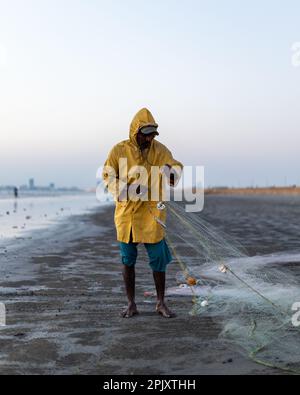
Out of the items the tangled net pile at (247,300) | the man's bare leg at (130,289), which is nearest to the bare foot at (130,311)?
the man's bare leg at (130,289)

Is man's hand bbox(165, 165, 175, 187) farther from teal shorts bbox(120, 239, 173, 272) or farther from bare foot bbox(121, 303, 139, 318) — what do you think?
bare foot bbox(121, 303, 139, 318)

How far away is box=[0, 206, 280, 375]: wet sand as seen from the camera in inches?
135

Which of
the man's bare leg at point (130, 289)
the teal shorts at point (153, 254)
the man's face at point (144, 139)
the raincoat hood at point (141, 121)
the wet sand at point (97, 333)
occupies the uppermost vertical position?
the raincoat hood at point (141, 121)

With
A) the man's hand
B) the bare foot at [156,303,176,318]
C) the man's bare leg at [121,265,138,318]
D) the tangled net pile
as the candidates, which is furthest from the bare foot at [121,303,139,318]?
the man's hand

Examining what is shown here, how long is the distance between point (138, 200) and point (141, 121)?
2.68ft

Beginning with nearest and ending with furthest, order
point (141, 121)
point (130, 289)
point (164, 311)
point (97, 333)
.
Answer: point (97, 333) → point (164, 311) → point (141, 121) → point (130, 289)

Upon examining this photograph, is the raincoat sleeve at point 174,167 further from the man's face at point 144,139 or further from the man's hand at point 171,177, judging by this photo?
the man's face at point 144,139

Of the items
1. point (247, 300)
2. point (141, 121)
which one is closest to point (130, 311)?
point (247, 300)

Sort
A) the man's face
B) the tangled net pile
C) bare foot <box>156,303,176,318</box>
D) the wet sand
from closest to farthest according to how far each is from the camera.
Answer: the wet sand → the tangled net pile → bare foot <box>156,303,176,318</box> → the man's face

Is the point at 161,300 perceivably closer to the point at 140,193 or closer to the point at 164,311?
the point at 164,311

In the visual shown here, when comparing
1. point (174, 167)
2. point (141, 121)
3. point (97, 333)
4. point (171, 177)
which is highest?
point (141, 121)

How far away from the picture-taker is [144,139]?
5031mm

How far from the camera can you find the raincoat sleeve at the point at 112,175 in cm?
502
